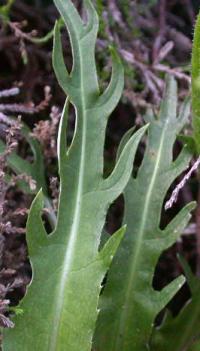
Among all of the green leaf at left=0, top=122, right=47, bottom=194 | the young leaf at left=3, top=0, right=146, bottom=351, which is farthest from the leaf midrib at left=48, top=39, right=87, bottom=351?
the green leaf at left=0, top=122, right=47, bottom=194

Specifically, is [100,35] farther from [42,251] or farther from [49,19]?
[42,251]

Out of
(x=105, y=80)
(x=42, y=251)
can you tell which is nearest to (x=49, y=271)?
(x=42, y=251)

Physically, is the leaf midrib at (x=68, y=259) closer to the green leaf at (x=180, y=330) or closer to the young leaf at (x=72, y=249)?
the young leaf at (x=72, y=249)

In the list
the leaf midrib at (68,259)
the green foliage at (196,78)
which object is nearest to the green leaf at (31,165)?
the leaf midrib at (68,259)

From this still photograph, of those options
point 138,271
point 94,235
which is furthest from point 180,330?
point 94,235

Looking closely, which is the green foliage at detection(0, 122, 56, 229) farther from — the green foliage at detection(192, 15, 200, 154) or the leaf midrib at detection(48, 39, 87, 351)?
the green foliage at detection(192, 15, 200, 154)
